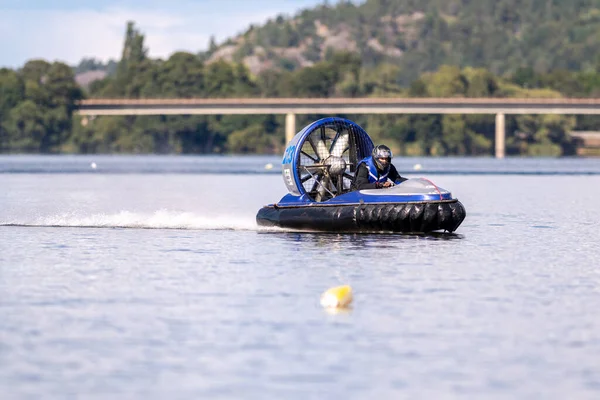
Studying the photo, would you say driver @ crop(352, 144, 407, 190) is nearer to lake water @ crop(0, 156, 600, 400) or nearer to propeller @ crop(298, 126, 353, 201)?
lake water @ crop(0, 156, 600, 400)

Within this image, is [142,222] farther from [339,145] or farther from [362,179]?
[362,179]

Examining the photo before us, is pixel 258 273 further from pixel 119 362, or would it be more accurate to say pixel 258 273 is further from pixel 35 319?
pixel 119 362

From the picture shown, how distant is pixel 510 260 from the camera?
90.0 ft

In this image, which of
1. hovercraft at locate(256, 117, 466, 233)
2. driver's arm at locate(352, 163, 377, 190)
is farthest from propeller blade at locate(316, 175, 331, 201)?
driver's arm at locate(352, 163, 377, 190)

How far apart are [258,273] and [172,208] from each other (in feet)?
85.6

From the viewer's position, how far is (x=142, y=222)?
1519 inches

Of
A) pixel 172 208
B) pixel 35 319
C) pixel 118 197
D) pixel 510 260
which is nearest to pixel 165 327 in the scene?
pixel 35 319

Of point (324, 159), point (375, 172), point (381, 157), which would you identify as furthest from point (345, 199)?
point (324, 159)

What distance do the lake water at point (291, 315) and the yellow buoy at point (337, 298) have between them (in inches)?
6.8

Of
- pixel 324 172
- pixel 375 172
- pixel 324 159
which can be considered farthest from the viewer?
pixel 324 159

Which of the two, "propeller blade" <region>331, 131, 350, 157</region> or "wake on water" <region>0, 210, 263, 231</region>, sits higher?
"propeller blade" <region>331, 131, 350, 157</region>

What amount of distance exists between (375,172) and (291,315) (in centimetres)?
1414

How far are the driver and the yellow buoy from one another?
12603 mm

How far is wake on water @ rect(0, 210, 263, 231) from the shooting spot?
3700 cm
